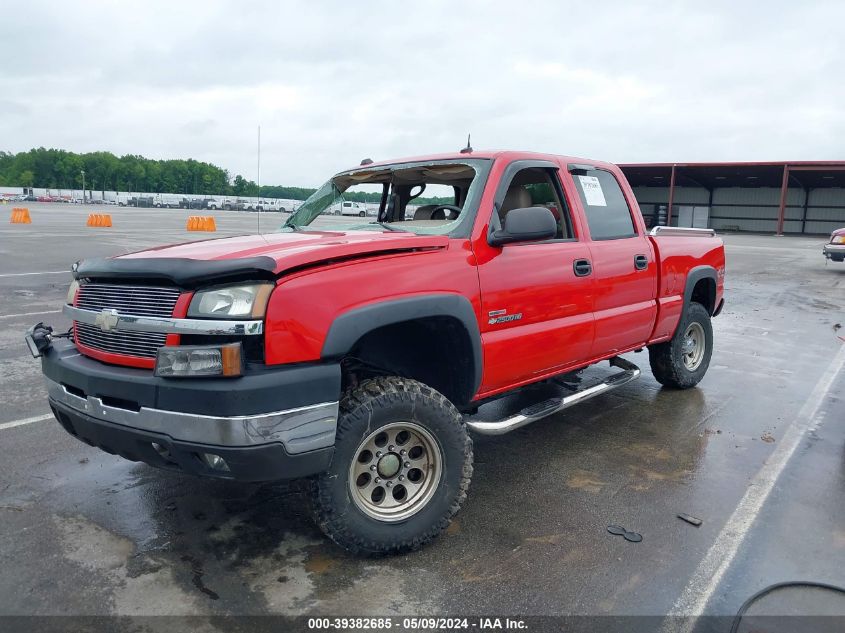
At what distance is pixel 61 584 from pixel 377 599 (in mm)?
1373

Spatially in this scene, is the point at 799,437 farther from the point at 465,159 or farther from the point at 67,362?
the point at 67,362

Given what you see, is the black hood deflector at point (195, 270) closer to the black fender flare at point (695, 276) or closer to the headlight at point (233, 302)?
the headlight at point (233, 302)

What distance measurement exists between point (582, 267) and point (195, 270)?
8.18 ft

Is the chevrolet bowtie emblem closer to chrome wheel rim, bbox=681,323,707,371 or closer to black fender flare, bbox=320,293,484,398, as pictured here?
black fender flare, bbox=320,293,484,398

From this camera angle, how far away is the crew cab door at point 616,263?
14.7 feet

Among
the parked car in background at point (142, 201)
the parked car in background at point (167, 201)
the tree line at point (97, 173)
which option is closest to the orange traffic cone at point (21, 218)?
the parked car in background at point (167, 201)

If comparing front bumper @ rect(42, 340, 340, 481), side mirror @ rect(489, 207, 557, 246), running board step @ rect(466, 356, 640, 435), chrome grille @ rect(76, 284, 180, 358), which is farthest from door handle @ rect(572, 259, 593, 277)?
chrome grille @ rect(76, 284, 180, 358)

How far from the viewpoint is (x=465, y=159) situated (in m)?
4.13

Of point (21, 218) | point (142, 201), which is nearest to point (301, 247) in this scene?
point (21, 218)

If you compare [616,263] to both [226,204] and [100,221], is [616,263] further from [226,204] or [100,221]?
[226,204]

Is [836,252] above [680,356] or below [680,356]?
above

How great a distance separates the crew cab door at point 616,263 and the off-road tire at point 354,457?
1628 millimetres

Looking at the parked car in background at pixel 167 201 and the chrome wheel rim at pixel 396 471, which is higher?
the parked car in background at pixel 167 201

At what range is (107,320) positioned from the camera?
299 centimetres
